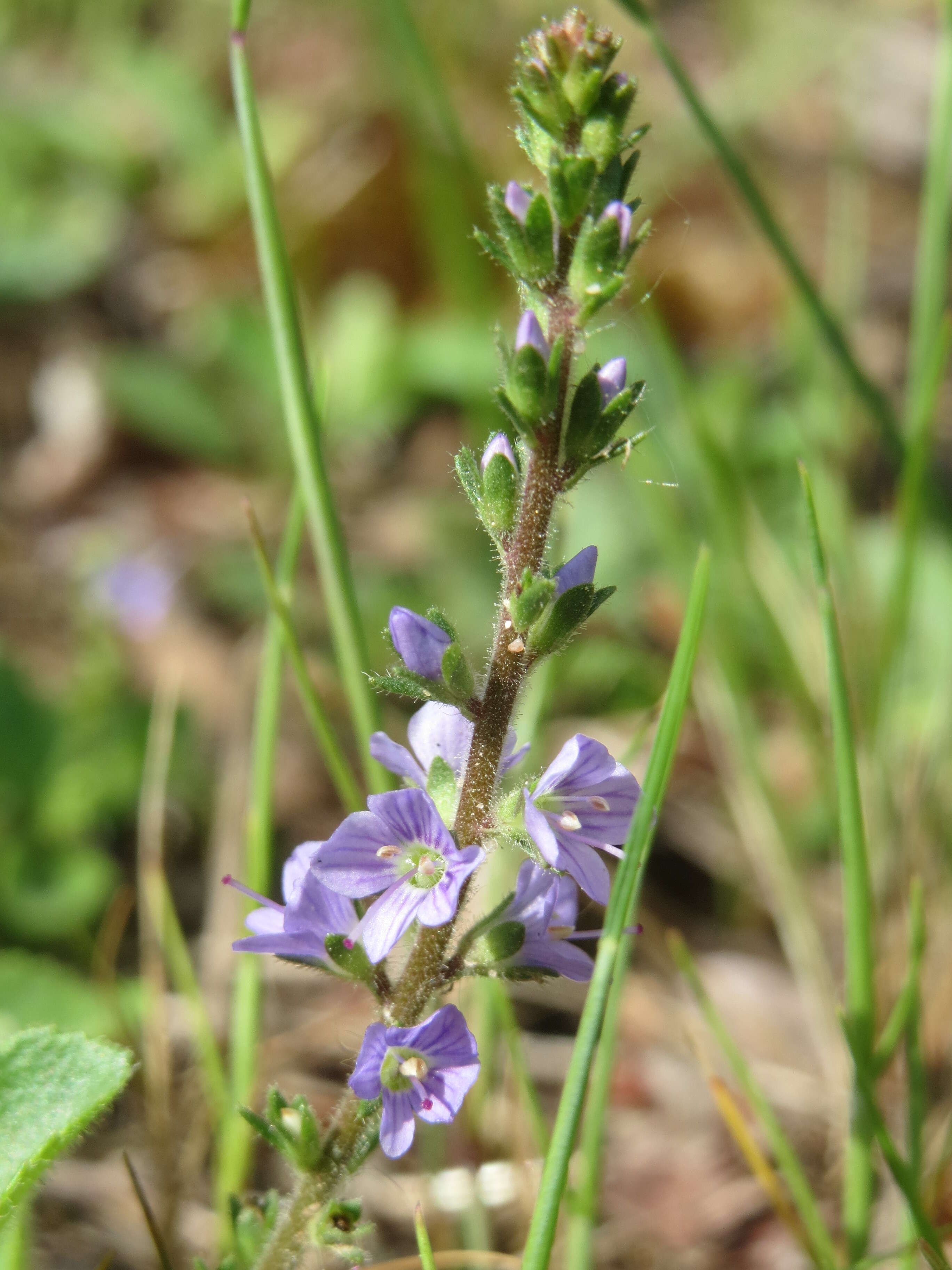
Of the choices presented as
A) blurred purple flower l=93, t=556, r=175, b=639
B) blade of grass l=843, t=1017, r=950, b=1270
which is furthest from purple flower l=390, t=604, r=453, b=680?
blurred purple flower l=93, t=556, r=175, b=639

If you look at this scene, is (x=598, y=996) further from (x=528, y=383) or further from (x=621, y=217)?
(x=621, y=217)

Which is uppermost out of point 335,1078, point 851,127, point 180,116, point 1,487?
point 180,116

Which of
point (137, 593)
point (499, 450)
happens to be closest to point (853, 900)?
point (499, 450)

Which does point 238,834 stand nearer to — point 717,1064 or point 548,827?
point 717,1064

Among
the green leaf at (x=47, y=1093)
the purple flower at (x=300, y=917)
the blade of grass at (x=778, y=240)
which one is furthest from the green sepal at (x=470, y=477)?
the blade of grass at (x=778, y=240)

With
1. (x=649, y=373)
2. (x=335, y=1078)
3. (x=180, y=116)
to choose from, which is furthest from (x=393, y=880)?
(x=180, y=116)

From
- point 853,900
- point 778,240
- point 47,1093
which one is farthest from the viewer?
point 778,240
